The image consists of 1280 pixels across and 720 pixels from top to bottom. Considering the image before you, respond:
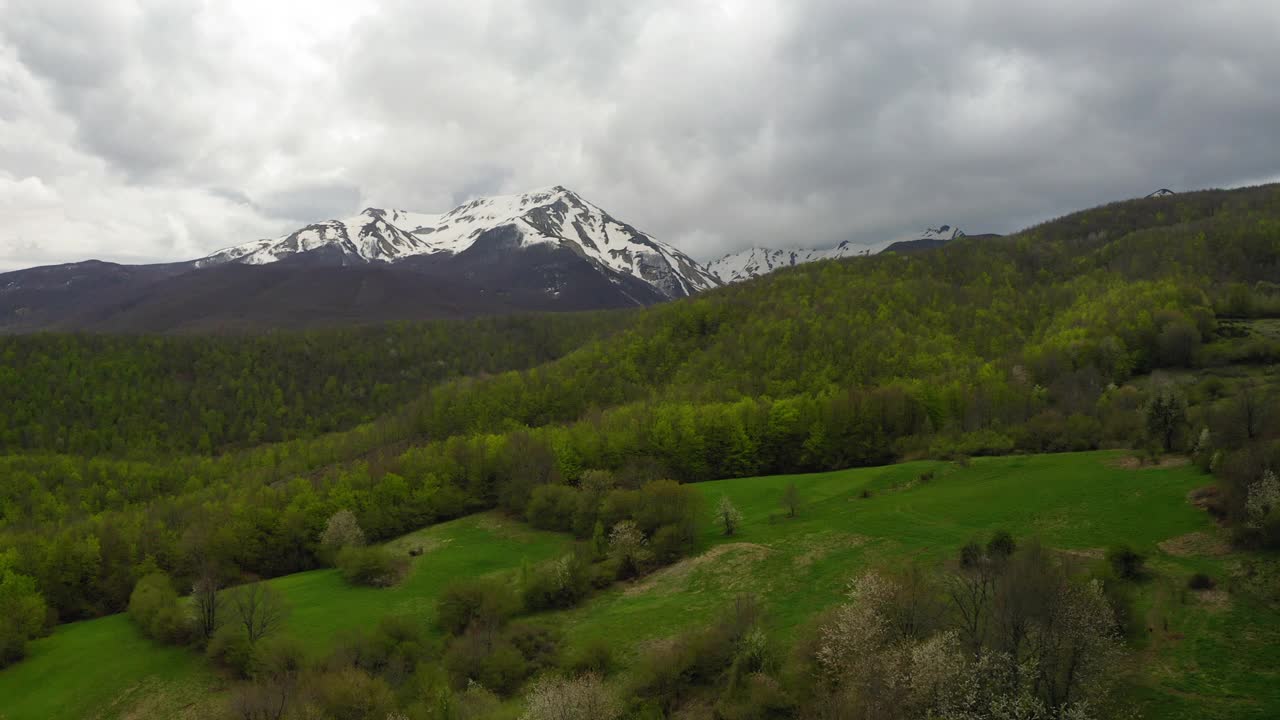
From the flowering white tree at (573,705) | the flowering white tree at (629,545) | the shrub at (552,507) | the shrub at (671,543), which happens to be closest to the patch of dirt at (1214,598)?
the flowering white tree at (573,705)

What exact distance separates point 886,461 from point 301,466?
121570 mm

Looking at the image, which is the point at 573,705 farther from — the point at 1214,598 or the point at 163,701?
the point at 163,701

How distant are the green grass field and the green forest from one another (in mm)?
2730

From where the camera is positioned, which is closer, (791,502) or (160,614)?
(160,614)

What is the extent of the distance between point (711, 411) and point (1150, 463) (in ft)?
189

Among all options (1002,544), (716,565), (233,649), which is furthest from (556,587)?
(1002,544)

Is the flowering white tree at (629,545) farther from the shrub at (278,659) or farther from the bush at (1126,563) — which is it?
the bush at (1126,563)

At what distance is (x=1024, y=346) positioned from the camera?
456 feet

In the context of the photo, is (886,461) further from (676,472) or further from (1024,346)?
(1024,346)

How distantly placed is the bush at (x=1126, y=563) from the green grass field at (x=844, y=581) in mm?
1138

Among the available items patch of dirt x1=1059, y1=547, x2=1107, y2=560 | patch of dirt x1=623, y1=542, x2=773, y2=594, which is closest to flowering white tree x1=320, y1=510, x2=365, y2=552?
patch of dirt x1=623, y1=542, x2=773, y2=594

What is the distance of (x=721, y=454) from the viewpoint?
10169 centimetres

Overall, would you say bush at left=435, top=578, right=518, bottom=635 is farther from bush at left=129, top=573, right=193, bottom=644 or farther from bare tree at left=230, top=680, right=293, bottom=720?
bush at left=129, top=573, right=193, bottom=644

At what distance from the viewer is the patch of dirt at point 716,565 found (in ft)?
193
